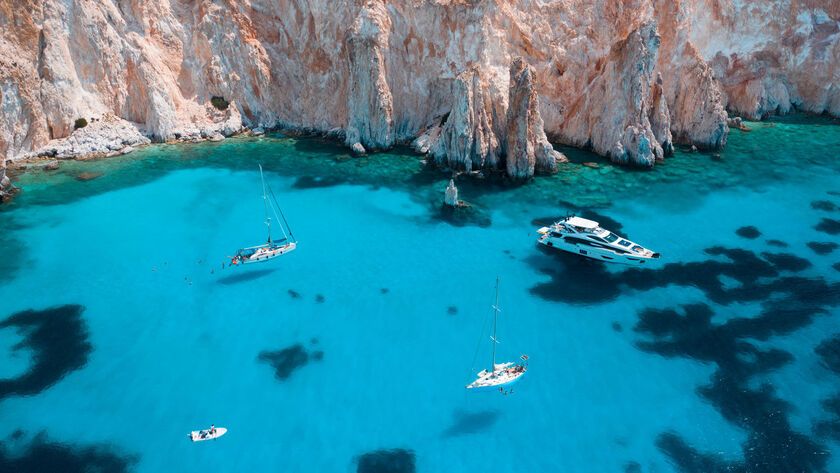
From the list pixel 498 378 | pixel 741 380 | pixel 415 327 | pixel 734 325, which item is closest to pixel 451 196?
pixel 415 327

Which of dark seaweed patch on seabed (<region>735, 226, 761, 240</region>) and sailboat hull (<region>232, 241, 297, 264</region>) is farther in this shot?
dark seaweed patch on seabed (<region>735, 226, 761, 240</region>)

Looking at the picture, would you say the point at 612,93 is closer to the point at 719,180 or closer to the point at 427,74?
the point at 719,180

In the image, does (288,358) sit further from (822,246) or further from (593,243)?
(822,246)

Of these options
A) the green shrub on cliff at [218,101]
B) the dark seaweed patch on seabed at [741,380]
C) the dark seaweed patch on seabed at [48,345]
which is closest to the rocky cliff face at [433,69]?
the green shrub on cliff at [218,101]

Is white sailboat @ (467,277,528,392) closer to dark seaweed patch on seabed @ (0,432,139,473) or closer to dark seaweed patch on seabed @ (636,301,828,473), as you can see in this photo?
dark seaweed patch on seabed @ (636,301,828,473)

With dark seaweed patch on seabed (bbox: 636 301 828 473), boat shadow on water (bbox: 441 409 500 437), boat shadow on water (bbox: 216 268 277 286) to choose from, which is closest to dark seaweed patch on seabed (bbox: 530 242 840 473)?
dark seaweed patch on seabed (bbox: 636 301 828 473)

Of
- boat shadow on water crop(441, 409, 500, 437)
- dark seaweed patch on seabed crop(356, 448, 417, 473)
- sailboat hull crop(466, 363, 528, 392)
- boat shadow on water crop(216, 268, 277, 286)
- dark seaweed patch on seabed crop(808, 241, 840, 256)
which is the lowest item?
dark seaweed patch on seabed crop(356, 448, 417, 473)
